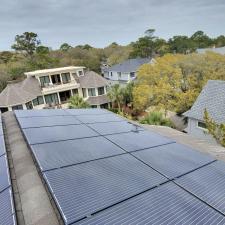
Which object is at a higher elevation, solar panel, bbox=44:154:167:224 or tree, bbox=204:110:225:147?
solar panel, bbox=44:154:167:224

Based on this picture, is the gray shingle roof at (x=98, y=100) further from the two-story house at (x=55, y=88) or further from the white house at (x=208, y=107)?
the white house at (x=208, y=107)

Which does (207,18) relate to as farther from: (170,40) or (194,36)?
(194,36)

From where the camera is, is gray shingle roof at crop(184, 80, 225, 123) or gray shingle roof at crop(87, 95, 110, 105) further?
gray shingle roof at crop(87, 95, 110, 105)

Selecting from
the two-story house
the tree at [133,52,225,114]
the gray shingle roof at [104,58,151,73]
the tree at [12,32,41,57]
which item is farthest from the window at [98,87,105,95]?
the tree at [12,32,41,57]

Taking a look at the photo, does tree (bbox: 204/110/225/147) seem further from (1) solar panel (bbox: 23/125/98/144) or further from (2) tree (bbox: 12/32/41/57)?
(2) tree (bbox: 12/32/41/57)

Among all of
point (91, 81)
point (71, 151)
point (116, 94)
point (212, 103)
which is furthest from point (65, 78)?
point (71, 151)

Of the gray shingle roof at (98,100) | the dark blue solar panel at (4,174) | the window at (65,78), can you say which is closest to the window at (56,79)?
the window at (65,78)

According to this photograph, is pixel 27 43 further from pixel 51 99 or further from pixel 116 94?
pixel 116 94
